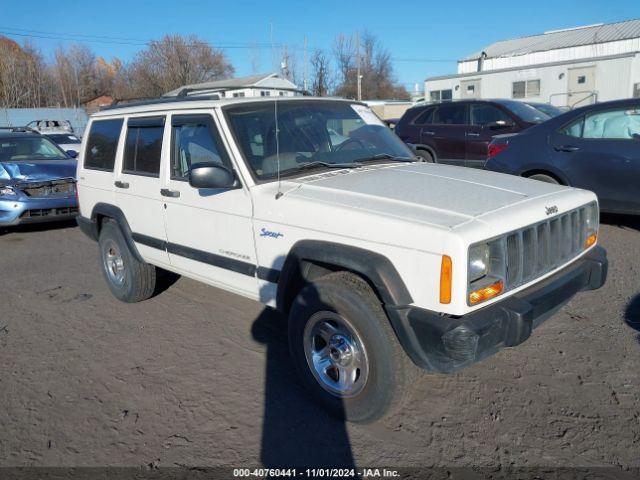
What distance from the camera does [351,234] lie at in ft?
9.57

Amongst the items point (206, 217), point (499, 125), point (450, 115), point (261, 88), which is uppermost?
point (261, 88)

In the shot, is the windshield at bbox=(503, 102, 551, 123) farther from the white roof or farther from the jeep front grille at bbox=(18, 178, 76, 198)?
the jeep front grille at bbox=(18, 178, 76, 198)

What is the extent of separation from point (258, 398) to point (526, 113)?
9113 millimetres

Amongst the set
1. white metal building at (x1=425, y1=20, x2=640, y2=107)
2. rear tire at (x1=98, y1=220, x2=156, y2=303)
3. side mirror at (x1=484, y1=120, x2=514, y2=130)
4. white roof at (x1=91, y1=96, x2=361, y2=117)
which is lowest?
rear tire at (x1=98, y1=220, x2=156, y2=303)

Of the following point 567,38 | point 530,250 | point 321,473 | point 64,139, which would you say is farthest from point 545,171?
point 567,38

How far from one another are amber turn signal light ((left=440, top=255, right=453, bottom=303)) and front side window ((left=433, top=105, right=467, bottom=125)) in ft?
29.0

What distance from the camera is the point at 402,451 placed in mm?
2852

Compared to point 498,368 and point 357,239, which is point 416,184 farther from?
point 498,368

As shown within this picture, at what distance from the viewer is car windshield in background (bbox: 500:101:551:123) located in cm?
1030

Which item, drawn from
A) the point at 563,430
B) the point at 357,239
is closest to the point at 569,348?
the point at 563,430

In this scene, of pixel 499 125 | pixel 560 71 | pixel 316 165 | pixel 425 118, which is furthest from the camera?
pixel 560 71

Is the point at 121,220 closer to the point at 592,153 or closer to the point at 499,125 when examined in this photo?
the point at 592,153

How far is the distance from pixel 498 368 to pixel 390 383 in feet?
3.83

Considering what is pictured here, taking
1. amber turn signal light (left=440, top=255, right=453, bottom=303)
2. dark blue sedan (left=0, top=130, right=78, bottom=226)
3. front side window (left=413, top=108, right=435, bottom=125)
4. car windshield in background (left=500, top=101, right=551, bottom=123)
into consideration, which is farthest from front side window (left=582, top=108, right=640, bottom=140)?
dark blue sedan (left=0, top=130, right=78, bottom=226)
